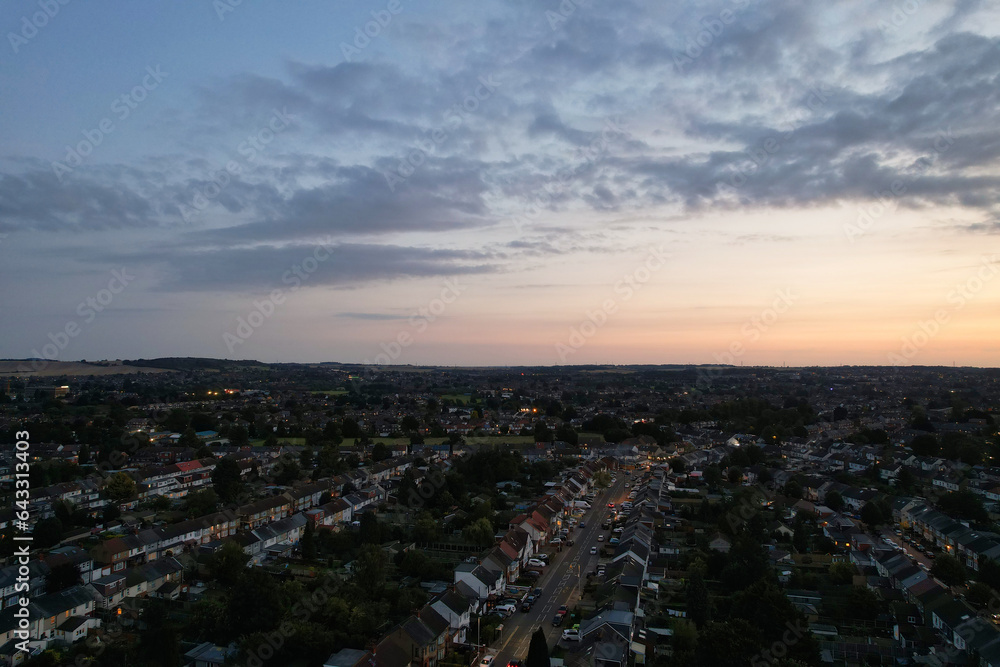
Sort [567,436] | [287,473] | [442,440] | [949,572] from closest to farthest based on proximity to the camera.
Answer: [949,572] → [287,473] → [567,436] → [442,440]

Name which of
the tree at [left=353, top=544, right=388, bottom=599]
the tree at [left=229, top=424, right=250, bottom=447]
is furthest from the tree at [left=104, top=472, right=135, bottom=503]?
the tree at [left=353, top=544, right=388, bottom=599]

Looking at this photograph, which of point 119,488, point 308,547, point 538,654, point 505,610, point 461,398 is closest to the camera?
point 538,654

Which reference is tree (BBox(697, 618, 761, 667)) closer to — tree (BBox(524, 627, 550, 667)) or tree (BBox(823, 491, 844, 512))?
tree (BBox(524, 627, 550, 667))

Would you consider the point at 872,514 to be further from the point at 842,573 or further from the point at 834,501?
the point at 842,573

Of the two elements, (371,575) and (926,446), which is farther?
(926,446)

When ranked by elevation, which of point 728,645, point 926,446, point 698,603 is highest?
point 926,446

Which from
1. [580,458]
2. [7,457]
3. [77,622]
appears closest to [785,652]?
A: [77,622]

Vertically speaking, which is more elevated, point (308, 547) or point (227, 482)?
point (227, 482)

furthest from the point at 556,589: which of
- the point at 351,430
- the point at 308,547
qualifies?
the point at 351,430
